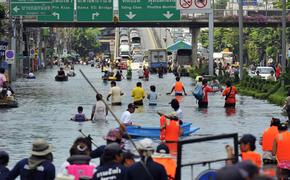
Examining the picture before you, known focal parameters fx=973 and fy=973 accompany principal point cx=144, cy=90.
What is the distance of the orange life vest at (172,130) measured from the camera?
22.3 meters

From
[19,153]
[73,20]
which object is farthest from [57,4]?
[19,153]

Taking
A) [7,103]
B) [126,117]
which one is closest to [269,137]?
[126,117]

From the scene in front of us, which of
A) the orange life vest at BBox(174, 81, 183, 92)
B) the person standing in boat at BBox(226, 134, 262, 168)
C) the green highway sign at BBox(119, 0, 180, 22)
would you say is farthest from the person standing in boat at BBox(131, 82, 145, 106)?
the person standing in boat at BBox(226, 134, 262, 168)

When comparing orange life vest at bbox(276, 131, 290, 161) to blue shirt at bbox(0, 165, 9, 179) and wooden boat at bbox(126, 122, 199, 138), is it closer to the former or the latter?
blue shirt at bbox(0, 165, 9, 179)

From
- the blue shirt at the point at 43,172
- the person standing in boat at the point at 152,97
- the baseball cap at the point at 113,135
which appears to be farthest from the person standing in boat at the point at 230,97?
the blue shirt at the point at 43,172

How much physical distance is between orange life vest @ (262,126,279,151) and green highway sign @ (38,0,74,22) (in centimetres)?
5048

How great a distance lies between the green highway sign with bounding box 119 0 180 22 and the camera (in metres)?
67.7

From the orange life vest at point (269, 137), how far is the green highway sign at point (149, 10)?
48.7 metres

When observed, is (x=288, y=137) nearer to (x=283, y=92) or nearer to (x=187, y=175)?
(x=187, y=175)

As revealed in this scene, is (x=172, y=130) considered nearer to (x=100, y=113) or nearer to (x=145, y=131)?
(x=145, y=131)

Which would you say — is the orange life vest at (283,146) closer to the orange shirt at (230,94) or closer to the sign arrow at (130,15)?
the orange shirt at (230,94)

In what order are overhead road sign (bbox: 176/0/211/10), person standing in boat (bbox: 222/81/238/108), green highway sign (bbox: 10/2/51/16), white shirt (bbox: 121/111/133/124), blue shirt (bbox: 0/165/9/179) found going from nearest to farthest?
blue shirt (bbox: 0/165/9/179), white shirt (bbox: 121/111/133/124), person standing in boat (bbox: 222/81/238/108), green highway sign (bbox: 10/2/51/16), overhead road sign (bbox: 176/0/211/10)

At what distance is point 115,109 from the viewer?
41000 mm

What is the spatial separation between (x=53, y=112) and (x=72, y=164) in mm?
29079
